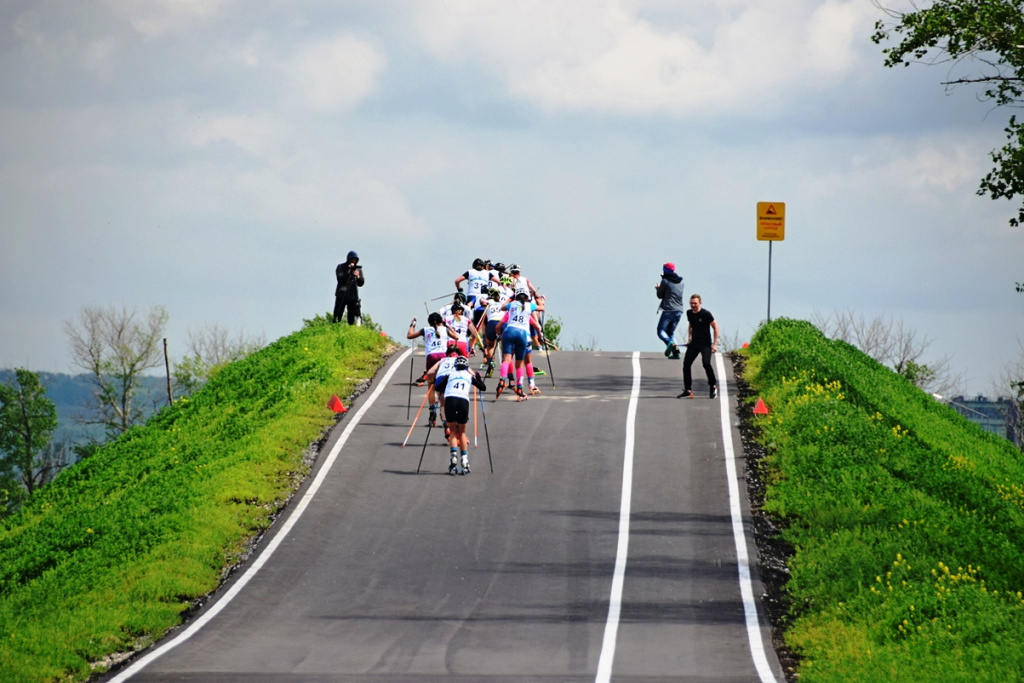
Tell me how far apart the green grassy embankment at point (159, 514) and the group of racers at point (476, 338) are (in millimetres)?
2820

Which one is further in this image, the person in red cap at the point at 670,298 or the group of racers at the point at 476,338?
the person in red cap at the point at 670,298

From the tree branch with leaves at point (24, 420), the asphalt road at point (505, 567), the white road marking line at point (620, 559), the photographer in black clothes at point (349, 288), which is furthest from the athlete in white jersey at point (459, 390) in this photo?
the tree branch with leaves at point (24, 420)

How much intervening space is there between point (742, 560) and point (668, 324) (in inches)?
549

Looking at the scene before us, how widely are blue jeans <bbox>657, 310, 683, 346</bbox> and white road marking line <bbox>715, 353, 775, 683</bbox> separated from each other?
3.56 meters

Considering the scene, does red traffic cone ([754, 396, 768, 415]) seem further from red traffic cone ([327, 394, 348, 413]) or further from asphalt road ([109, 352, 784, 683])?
red traffic cone ([327, 394, 348, 413])

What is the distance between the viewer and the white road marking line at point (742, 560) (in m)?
13.5

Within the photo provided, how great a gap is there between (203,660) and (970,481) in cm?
1343

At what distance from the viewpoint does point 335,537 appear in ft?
61.1

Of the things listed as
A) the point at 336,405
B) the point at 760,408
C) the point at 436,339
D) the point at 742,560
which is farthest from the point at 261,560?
the point at 760,408

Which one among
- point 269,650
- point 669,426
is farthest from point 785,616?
point 669,426

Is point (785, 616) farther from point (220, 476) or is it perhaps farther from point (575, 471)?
point (220, 476)

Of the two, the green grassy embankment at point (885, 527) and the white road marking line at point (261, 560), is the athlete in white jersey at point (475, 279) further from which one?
the green grassy embankment at point (885, 527)

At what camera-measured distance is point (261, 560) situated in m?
17.8

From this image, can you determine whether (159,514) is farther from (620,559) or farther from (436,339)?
(620,559)
